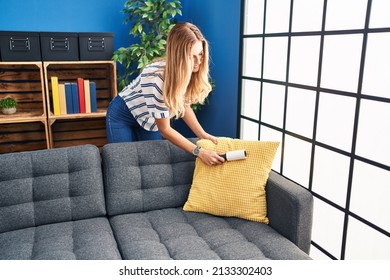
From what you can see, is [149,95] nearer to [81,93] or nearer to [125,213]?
Answer: [125,213]

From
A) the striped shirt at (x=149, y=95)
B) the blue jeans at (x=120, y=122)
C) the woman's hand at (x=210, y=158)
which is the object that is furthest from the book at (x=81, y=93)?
the woman's hand at (x=210, y=158)

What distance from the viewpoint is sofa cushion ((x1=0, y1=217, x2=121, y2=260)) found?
1.51 metres

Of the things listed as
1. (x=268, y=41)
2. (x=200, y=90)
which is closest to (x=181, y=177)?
(x=200, y=90)

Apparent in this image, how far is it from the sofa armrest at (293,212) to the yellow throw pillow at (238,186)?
0.26 feet

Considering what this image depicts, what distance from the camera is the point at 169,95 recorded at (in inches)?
71.7

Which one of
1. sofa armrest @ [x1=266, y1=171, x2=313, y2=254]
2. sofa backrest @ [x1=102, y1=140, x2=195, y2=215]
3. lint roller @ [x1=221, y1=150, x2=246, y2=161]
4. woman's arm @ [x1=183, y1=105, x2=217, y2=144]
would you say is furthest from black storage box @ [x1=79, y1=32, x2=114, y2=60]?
sofa armrest @ [x1=266, y1=171, x2=313, y2=254]

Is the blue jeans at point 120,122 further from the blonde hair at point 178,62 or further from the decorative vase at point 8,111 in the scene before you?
the decorative vase at point 8,111

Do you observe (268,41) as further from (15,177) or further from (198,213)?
(15,177)

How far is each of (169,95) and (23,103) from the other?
218 cm

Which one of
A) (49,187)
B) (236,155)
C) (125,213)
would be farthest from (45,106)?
(236,155)

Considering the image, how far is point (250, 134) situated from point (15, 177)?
1.77m

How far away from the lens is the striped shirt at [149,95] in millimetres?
1858

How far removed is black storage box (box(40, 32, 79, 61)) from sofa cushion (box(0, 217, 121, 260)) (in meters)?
1.81
